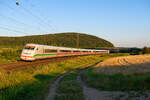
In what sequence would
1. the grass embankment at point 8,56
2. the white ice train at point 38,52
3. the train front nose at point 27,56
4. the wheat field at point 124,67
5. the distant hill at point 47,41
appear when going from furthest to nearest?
the distant hill at point 47,41
the grass embankment at point 8,56
the white ice train at point 38,52
the train front nose at point 27,56
the wheat field at point 124,67

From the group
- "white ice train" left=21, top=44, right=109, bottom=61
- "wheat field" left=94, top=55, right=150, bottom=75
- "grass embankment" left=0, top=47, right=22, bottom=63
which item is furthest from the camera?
"grass embankment" left=0, top=47, right=22, bottom=63

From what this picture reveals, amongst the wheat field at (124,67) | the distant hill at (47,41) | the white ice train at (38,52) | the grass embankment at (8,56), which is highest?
the distant hill at (47,41)

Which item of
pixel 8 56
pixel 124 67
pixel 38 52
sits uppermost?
pixel 38 52

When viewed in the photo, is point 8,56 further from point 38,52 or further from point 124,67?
point 124,67

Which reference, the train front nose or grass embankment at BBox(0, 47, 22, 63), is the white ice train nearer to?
the train front nose

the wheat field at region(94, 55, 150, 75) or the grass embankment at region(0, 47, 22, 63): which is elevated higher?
the grass embankment at region(0, 47, 22, 63)

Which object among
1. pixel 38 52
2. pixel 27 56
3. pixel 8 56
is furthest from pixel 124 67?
pixel 8 56

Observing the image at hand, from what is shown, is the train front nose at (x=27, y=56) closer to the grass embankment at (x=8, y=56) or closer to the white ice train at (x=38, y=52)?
the white ice train at (x=38, y=52)

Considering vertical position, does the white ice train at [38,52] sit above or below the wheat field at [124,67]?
above

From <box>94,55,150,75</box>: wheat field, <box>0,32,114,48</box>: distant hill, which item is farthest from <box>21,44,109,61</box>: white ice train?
<box>0,32,114,48</box>: distant hill

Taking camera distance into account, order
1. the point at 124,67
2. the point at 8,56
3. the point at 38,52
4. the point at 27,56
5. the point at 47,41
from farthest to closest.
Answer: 1. the point at 47,41
2. the point at 8,56
3. the point at 38,52
4. the point at 27,56
5. the point at 124,67

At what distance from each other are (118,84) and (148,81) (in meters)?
1.91

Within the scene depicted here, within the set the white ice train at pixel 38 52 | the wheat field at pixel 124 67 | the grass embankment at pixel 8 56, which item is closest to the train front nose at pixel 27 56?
the white ice train at pixel 38 52

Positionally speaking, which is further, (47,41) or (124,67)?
(47,41)
